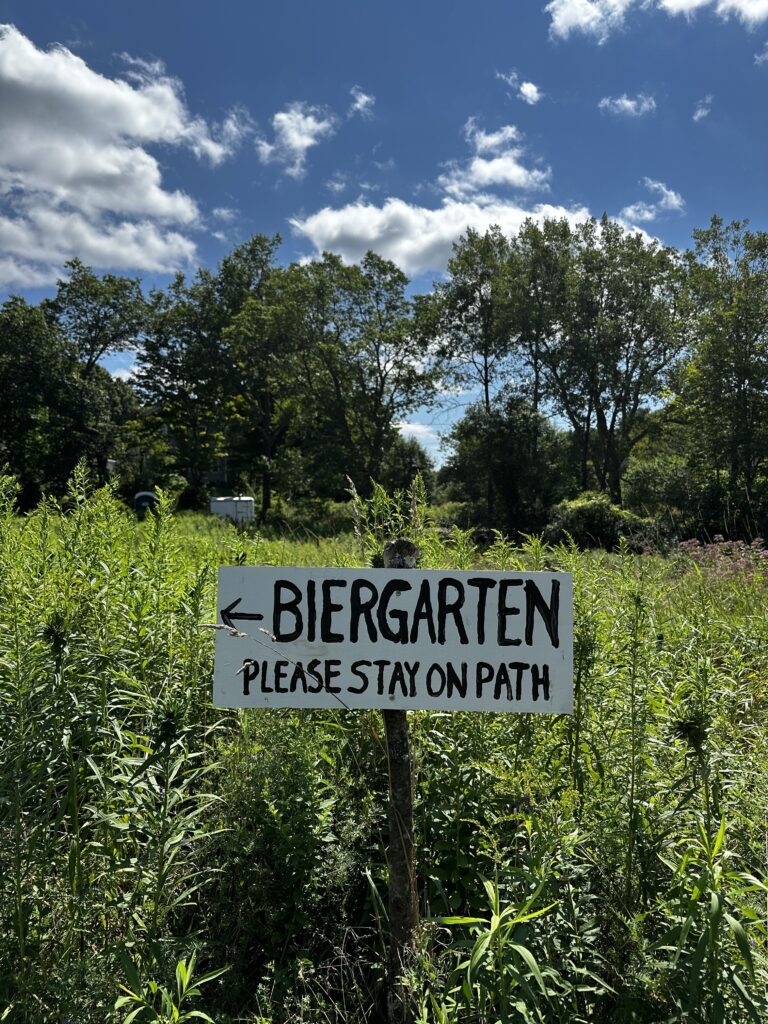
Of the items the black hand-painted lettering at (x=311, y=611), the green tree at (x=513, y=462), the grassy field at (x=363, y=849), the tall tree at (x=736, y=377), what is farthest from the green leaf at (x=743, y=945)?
the green tree at (x=513, y=462)

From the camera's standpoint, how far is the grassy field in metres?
1.37

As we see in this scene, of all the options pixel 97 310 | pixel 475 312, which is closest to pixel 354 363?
pixel 475 312

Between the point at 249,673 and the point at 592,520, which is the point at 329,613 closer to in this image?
the point at 249,673

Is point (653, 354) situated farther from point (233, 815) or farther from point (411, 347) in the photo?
point (233, 815)

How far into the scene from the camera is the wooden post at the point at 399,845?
1.53 metres

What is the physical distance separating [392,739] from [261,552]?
2984 millimetres

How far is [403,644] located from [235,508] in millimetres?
17645

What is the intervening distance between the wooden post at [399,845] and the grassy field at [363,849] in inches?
2.5

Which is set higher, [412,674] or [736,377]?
[736,377]

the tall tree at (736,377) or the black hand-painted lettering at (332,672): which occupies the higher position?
the tall tree at (736,377)

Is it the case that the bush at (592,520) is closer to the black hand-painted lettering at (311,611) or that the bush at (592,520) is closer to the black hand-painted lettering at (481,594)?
the black hand-painted lettering at (481,594)

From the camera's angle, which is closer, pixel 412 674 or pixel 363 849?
pixel 412 674

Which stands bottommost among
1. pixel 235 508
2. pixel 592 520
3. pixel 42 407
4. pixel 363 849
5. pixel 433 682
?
pixel 363 849

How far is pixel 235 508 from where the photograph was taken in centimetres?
1845
